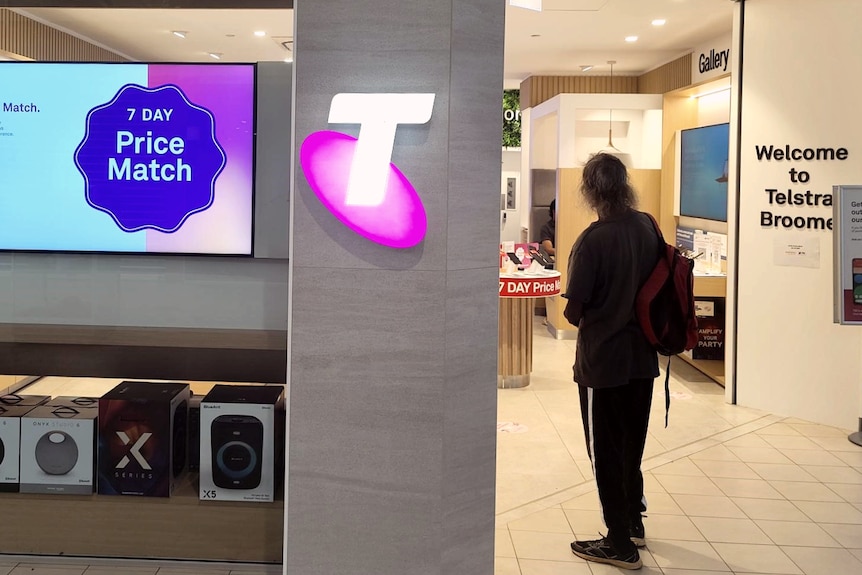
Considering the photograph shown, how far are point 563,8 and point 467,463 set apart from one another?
5.12 metres

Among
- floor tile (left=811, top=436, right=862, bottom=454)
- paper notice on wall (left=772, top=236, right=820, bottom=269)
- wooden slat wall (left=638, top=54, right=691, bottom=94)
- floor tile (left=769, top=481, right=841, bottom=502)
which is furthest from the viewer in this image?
wooden slat wall (left=638, top=54, right=691, bottom=94)

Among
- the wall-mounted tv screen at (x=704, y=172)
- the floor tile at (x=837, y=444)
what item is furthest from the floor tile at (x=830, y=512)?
the wall-mounted tv screen at (x=704, y=172)

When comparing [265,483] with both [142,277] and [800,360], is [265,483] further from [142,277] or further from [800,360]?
[800,360]

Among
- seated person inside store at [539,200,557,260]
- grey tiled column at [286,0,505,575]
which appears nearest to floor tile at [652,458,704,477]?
grey tiled column at [286,0,505,575]

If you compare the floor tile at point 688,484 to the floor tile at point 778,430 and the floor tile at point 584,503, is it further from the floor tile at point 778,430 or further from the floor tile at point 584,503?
the floor tile at point 778,430

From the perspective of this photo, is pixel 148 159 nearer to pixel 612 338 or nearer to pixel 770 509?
pixel 612 338

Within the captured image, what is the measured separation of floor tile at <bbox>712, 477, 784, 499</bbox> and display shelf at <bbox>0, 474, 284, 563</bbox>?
2639mm

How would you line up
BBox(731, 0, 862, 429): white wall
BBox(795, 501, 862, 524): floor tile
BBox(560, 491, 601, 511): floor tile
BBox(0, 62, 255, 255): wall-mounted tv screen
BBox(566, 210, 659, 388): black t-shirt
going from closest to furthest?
1. BBox(0, 62, 255, 255): wall-mounted tv screen
2. BBox(566, 210, 659, 388): black t-shirt
3. BBox(795, 501, 862, 524): floor tile
4. BBox(560, 491, 601, 511): floor tile
5. BBox(731, 0, 862, 429): white wall

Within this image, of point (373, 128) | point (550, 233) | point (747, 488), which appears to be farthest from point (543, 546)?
point (550, 233)

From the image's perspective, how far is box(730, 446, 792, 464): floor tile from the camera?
4.98 m

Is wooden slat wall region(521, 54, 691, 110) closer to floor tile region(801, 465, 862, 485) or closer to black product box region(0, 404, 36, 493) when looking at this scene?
floor tile region(801, 465, 862, 485)

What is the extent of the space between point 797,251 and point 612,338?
9.59 feet

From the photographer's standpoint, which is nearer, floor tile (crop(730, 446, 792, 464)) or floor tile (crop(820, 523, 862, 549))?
floor tile (crop(820, 523, 862, 549))

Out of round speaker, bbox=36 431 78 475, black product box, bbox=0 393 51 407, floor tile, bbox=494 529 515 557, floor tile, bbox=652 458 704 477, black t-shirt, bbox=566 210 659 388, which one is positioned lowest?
floor tile, bbox=494 529 515 557
